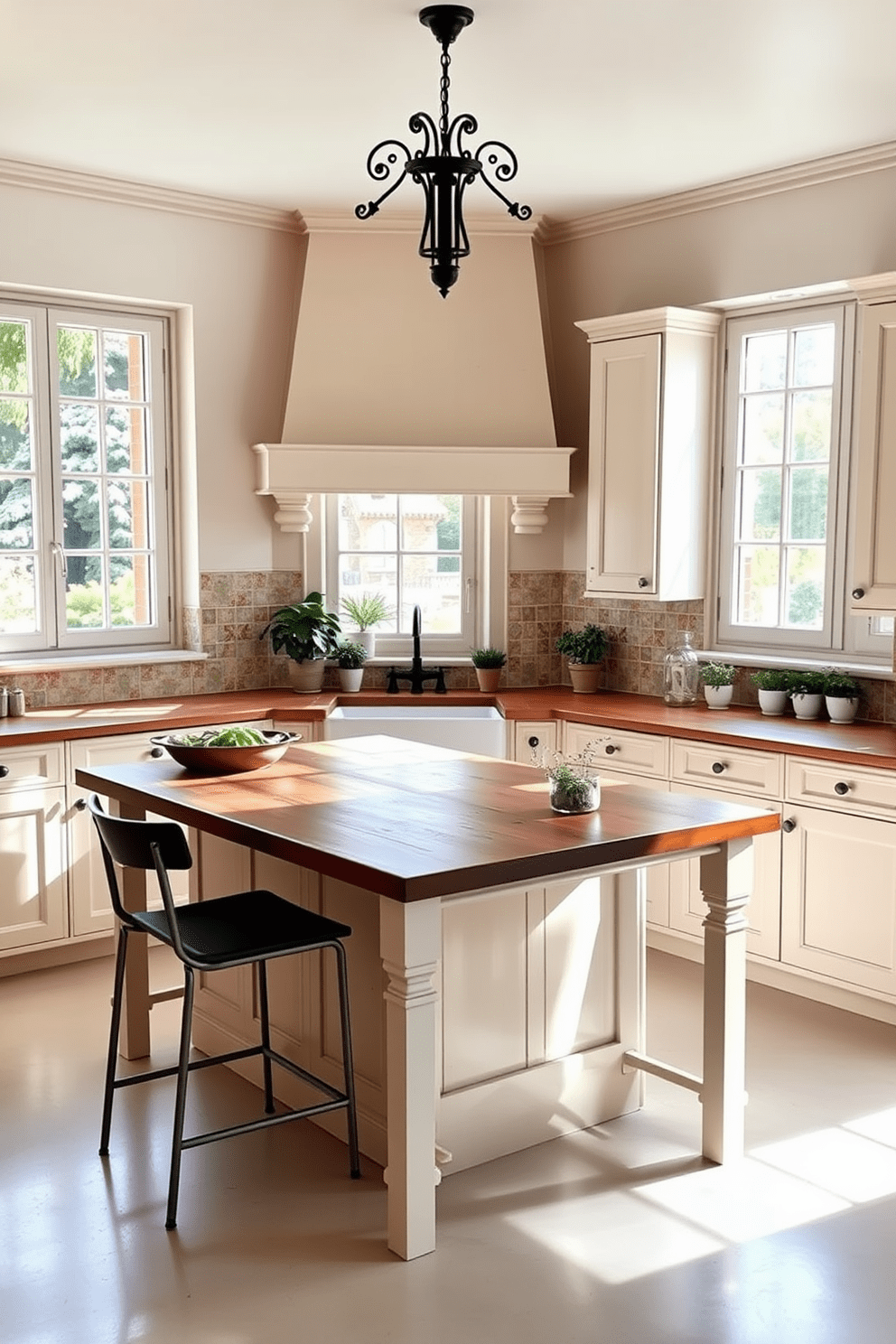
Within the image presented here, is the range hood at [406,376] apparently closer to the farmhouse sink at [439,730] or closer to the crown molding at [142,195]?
the crown molding at [142,195]

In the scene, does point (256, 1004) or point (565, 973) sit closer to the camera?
point (565, 973)

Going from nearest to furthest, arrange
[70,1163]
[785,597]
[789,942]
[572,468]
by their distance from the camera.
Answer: [70,1163] < [789,942] < [785,597] < [572,468]

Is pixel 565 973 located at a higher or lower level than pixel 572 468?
lower

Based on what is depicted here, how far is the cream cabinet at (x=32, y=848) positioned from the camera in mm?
4766

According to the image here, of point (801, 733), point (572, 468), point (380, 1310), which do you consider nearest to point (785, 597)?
point (801, 733)

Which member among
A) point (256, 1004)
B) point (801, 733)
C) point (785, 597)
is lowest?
point (256, 1004)

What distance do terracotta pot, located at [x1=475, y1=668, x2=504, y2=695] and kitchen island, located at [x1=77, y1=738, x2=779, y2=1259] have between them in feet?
6.07

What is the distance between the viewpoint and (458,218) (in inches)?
139

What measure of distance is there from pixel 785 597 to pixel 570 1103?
2.56 meters

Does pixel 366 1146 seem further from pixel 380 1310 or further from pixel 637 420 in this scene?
pixel 637 420

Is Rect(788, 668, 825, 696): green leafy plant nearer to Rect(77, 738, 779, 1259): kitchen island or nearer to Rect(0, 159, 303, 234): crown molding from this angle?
Rect(77, 738, 779, 1259): kitchen island

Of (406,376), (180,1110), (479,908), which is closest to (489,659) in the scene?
(406,376)

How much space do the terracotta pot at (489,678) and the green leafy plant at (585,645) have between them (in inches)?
13.3

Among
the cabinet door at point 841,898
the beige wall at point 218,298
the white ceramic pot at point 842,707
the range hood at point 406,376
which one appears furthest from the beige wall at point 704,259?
the cabinet door at point 841,898
